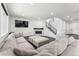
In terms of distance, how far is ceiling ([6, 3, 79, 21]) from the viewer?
79cm

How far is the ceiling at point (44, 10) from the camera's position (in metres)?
0.79

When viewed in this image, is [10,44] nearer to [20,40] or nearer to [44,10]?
[20,40]

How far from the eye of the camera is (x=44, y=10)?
0.86 meters

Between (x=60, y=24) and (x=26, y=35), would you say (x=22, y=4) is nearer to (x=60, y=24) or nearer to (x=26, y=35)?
(x=26, y=35)

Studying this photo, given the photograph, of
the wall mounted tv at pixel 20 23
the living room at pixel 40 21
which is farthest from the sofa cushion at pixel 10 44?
the wall mounted tv at pixel 20 23

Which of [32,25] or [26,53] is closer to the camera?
[26,53]

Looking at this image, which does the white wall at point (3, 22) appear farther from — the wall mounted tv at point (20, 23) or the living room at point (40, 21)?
the wall mounted tv at point (20, 23)

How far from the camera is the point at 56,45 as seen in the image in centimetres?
88

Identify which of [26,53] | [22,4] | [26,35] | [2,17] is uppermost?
[22,4]

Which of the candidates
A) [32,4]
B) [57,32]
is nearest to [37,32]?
[57,32]

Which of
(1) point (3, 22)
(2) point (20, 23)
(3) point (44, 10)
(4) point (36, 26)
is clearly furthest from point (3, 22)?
(3) point (44, 10)

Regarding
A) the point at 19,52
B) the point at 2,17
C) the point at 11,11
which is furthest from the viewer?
the point at 2,17

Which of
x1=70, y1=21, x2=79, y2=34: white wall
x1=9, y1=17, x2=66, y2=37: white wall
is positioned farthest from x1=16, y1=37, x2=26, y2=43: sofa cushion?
x1=70, y1=21, x2=79, y2=34: white wall

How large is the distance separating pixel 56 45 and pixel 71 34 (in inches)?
12.8
